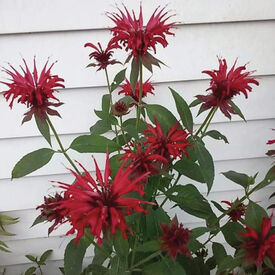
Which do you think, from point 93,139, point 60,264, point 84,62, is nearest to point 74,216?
point 93,139

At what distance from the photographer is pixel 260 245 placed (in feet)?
1.75

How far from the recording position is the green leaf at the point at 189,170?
0.65m

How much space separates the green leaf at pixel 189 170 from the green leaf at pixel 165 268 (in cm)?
17

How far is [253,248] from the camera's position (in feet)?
1.78

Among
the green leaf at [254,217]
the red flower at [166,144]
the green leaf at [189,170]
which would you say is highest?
the red flower at [166,144]

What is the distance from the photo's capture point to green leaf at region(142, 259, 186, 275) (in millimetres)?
602

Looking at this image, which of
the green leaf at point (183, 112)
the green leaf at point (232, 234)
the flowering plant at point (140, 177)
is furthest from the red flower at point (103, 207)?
the green leaf at point (232, 234)

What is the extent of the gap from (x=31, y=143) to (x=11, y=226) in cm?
32

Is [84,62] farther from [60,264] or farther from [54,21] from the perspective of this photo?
[60,264]

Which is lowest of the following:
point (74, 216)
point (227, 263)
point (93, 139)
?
point (227, 263)

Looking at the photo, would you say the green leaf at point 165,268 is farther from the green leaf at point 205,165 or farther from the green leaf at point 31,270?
the green leaf at point 31,270

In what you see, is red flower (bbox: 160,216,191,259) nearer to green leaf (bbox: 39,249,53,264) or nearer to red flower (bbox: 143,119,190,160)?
red flower (bbox: 143,119,190,160)

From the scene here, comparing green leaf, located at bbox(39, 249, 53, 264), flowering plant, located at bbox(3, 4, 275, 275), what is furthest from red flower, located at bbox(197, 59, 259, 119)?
green leaf, located at bbox(39, 249, 53, 264)

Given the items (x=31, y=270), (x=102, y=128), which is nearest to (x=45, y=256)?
(x=31, y=270)
